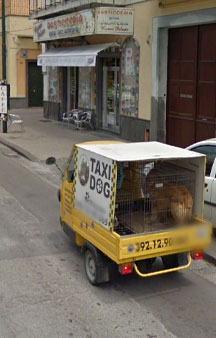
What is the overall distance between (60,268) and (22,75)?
82.4ft

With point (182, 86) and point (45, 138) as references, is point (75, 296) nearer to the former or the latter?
point (182, 86)

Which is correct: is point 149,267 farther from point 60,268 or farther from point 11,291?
point 11,291

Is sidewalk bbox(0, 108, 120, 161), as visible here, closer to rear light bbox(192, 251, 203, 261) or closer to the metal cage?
the metal cage

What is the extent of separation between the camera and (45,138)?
18703 millimetres

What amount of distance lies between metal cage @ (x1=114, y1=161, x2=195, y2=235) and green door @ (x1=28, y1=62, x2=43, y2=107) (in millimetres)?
25689

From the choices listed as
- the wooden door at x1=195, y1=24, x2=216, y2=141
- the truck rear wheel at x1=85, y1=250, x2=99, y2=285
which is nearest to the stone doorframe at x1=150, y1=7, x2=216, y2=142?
the wooden door at x1=195, y1=24, x2=216, y2=141

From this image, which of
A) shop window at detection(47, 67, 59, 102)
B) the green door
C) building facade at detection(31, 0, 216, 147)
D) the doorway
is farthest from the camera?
the green door

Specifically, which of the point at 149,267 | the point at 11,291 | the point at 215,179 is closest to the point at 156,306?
the point at 149,267

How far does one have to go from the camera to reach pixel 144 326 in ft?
17.1

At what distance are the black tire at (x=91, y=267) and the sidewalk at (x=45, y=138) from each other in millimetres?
8661

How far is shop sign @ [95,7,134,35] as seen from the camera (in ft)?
53.4

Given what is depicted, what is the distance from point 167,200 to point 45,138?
1296cm

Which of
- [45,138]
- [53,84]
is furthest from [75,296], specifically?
[53,84]

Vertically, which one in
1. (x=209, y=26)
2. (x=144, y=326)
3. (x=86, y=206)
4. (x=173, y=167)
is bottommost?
(x=144, y=326)
